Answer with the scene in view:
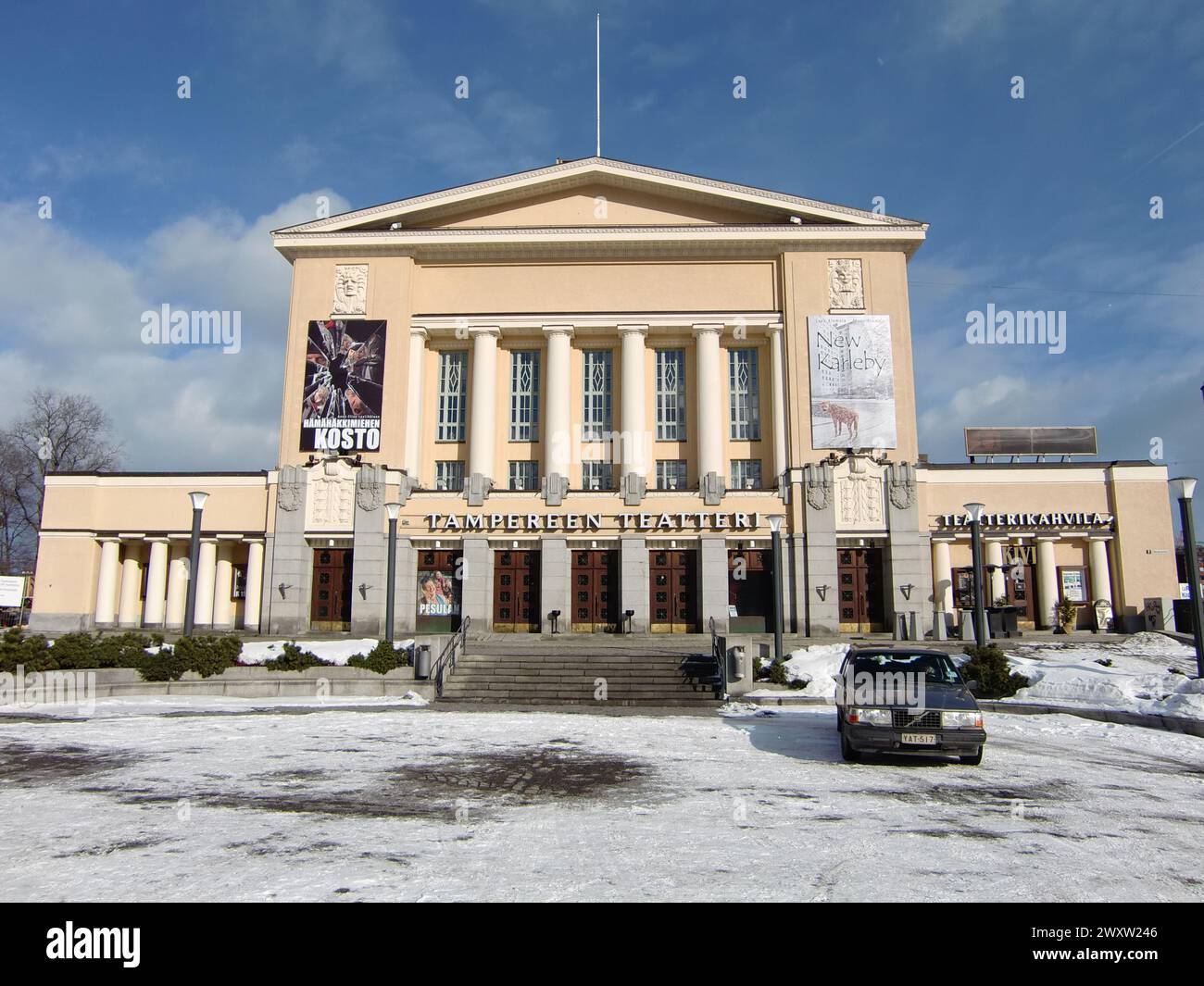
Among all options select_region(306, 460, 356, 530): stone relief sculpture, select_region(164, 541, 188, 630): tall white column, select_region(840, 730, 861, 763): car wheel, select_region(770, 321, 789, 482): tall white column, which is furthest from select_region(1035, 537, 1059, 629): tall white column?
select_region(164, 541, 188, 630): tall white column

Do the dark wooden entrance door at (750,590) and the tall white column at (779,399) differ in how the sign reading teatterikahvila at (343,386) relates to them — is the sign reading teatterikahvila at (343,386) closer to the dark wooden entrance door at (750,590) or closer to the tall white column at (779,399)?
the dark wooden entrance door at (750,590)

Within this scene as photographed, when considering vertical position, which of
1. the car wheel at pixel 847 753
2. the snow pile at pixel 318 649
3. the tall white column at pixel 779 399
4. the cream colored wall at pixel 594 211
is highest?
the cream colored wall at pixel 594 211

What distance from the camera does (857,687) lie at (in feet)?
42.3

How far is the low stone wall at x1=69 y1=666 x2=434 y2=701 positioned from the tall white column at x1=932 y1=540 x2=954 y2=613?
22.8 meters

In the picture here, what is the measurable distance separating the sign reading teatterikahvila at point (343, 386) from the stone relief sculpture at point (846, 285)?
19541 mm

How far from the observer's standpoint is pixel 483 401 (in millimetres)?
36000

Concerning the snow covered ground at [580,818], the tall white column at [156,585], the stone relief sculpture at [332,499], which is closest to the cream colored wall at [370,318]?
the stone relief sculpture at [332,499]

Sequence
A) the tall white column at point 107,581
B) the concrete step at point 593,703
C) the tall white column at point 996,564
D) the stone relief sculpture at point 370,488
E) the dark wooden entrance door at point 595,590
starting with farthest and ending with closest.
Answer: the tall white column at point 107,581, the tall white column at point 996,564, the dark wooden entrance door at point 595,590, the stone relief sculpture at point 370,488, the concrete step at point 593,703

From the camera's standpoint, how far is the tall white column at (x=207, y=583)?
36.2 meters
